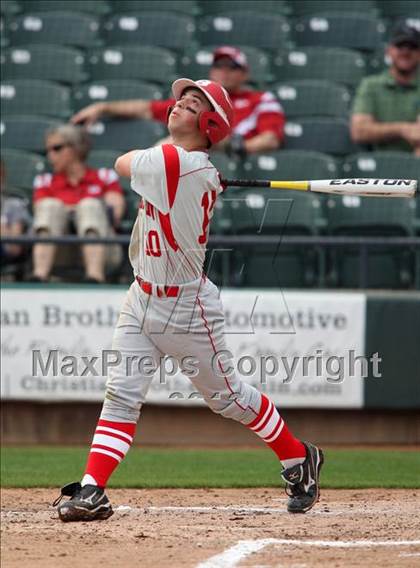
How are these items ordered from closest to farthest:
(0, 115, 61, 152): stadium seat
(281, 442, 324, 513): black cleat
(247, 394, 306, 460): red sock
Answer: (247, 394, 306, 460): red sock, (281, 442, 324, 513): black cleat, (0, 115, 61, 152): stadium seat

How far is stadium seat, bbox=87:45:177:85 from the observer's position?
1191 cm

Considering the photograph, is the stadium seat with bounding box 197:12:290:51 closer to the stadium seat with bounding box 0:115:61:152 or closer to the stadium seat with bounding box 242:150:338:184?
the stadium seat with bounding box 0:115:61:152

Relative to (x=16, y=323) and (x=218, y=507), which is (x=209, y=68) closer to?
(x=16, y=323)

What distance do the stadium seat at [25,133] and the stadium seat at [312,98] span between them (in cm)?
223

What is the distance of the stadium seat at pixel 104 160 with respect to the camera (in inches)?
404

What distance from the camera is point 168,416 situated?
30.1 feet

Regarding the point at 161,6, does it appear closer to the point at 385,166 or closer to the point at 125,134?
the point at 125,134

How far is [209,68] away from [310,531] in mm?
7133

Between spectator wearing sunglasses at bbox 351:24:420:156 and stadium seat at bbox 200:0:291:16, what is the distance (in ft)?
8.92

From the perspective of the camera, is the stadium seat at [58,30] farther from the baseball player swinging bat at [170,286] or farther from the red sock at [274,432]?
the red sock at [274,432]

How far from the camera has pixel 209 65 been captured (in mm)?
11594

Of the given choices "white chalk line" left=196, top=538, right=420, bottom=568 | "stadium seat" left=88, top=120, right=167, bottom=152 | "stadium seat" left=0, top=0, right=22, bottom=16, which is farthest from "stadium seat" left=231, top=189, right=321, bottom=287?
"stadium seat" left=0, top=0, right=22, bottom=16

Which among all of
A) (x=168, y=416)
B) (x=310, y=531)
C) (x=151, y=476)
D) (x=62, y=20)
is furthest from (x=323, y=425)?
(x=62, y=20)

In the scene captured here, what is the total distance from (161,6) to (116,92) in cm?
195
